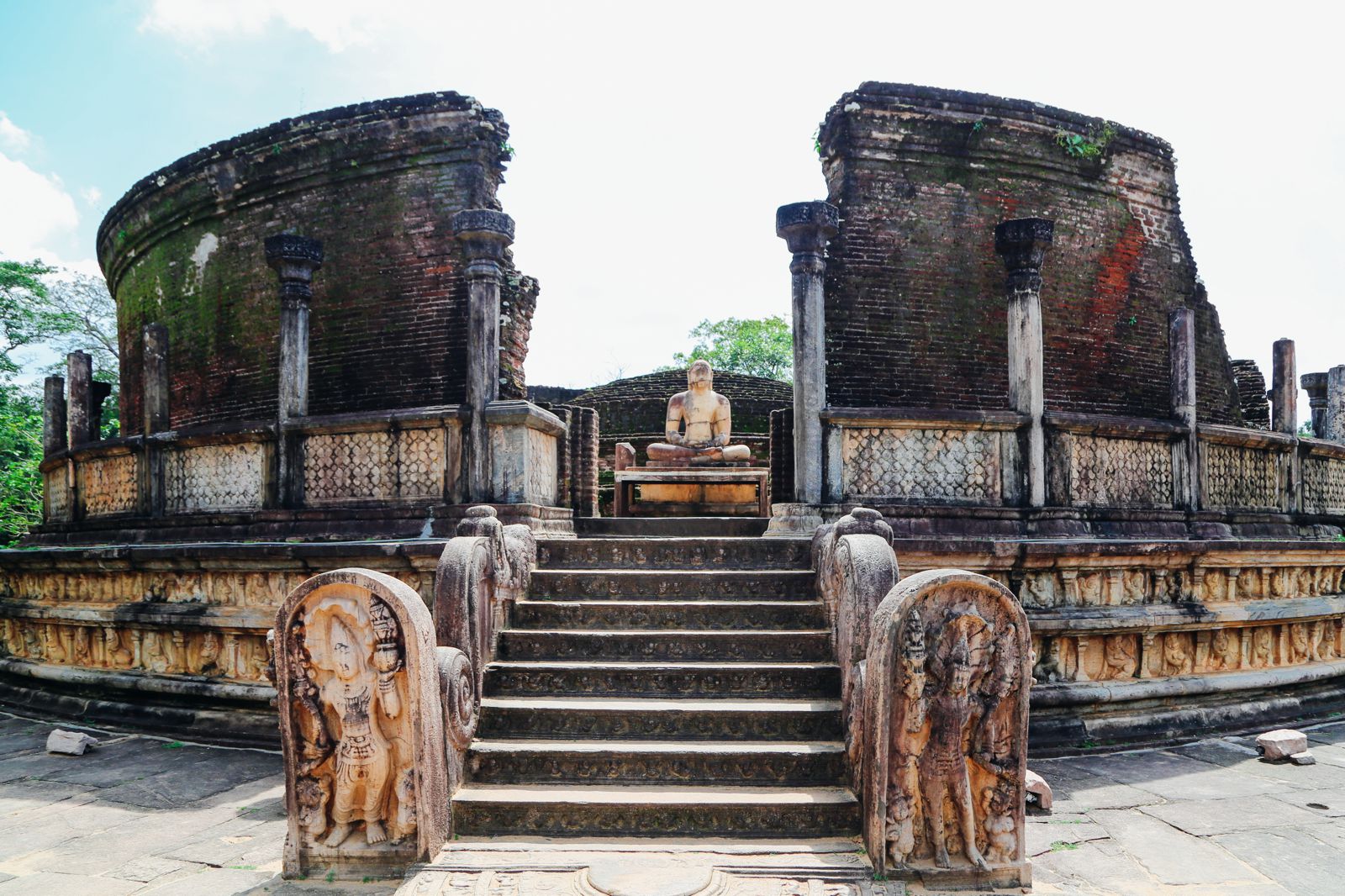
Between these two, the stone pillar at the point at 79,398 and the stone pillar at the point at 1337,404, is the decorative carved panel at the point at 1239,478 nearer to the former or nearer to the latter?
the stone pillar at the point at 1337,404

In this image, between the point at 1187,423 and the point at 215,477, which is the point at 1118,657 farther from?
the point at 215,477

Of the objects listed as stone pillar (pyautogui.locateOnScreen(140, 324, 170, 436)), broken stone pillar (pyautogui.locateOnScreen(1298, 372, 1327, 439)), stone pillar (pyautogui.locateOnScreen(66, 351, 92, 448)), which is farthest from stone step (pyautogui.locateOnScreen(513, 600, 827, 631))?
broken stone pillar (pyautogui.locateOnScreen(1298, 372, 1327, 439))

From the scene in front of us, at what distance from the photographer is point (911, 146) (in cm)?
1059

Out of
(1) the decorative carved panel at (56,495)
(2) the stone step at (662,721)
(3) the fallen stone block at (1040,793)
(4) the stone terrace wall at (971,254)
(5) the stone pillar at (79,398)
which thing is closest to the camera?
(2) the stone step at (662,721)

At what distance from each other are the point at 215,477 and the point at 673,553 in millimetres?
4679

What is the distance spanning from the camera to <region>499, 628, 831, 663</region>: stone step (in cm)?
516

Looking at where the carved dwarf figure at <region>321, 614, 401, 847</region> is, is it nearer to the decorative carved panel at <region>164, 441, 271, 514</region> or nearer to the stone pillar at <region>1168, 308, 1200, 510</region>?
the decorative carved panel at <region>164, 441, 271, 514</region>

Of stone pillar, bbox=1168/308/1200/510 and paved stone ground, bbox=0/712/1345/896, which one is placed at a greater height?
stone pillar, bbox=1168/308/1200/510

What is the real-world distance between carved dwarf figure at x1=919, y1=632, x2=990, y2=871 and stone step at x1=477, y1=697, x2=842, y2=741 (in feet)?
2.92

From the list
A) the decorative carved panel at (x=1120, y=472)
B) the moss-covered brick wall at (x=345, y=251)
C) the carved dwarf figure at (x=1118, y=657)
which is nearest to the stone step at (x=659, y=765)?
the carved dwarf figure at (x=1118, y=657)

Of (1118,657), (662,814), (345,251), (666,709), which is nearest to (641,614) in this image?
(666,709)

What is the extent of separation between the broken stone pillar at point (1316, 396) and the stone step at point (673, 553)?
37.6 feet

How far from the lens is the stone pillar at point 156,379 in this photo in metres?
8.65

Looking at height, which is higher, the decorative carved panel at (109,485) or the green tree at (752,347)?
the green tree at (752,347)
